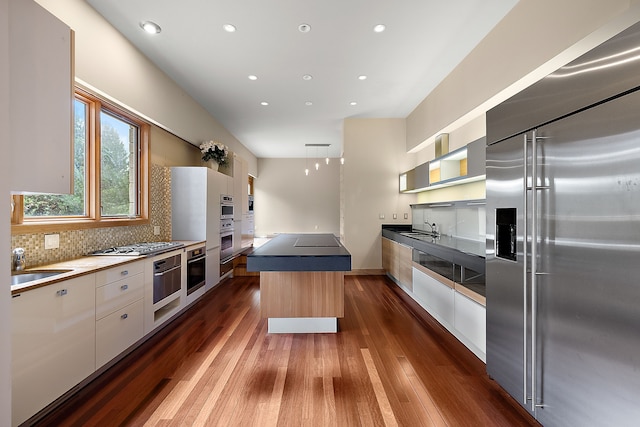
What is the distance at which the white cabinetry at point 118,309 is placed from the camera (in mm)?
2117

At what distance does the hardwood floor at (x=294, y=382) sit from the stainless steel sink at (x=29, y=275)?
0.86m

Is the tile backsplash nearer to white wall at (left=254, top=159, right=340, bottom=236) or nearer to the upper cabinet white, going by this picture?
the upper cabinet white

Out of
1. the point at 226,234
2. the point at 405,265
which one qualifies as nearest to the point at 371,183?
the point at 405,265

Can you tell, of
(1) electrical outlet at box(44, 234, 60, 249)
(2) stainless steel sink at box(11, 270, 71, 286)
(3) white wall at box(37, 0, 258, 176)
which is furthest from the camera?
(3) white wall at box(37, 0, 258, 176)

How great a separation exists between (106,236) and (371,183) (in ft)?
14.0

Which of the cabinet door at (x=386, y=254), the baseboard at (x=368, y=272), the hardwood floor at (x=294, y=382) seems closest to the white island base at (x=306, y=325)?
the hardwood floor at (x=294, y=382)

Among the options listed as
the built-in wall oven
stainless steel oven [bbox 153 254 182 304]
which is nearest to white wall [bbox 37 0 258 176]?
the built-in wall oven

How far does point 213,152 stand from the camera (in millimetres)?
4648

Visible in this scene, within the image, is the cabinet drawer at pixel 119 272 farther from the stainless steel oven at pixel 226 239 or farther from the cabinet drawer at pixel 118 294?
the stainless steel oven at pixel 226 239

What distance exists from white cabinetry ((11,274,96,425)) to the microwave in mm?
2736

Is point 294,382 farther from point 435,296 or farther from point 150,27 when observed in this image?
point 150,27

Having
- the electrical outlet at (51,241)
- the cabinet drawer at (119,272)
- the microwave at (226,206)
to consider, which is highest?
the microwave at (226,206)

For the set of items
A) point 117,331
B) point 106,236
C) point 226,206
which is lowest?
point 117,331

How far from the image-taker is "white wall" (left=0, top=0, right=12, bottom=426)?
3.54 feet
